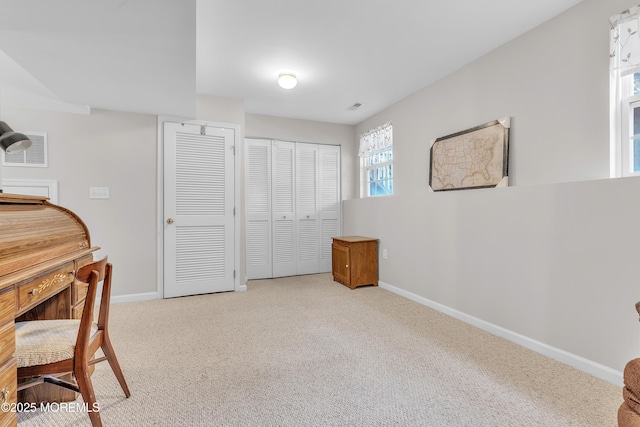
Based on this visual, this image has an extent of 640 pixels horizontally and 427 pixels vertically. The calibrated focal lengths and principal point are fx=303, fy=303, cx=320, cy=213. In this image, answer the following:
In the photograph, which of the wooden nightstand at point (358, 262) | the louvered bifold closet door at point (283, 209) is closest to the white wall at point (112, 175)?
the louvered bifold closet door at point (283, 209)

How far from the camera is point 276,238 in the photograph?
4664mm

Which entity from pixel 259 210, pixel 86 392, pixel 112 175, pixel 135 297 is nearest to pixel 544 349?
pixel 86 392

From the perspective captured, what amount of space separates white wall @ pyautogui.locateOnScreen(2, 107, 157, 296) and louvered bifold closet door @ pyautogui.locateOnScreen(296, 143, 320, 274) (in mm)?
2036

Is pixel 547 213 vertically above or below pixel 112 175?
below

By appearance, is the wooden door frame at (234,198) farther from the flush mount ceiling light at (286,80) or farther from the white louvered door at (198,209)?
the flush mount ceiling light at (286,80)

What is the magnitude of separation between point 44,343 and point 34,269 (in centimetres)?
37

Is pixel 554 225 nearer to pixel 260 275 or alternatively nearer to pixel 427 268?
pixel 427 268

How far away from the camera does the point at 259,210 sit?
4547mm

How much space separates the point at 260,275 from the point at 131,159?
7.49 feet

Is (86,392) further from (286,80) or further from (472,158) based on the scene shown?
(472,158)

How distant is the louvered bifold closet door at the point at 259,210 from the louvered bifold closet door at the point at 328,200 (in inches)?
33.9

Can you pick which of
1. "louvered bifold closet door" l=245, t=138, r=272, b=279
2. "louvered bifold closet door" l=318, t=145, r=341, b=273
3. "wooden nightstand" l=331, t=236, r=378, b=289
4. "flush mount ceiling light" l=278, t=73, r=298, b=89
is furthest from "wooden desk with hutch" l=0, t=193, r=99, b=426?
"louvered bifold closet door" l=318, t=145, r=341, b=273

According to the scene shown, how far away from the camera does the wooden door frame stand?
140 inches

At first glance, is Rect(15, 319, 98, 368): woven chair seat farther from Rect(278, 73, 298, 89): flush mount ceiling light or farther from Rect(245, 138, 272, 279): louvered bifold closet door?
Rect(245, 138, 272, 279): louvered bifold closet door
